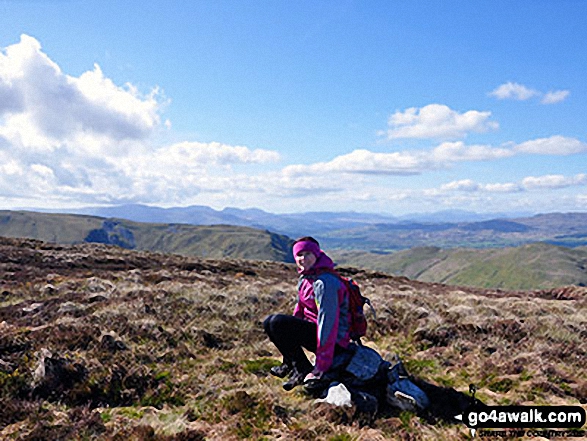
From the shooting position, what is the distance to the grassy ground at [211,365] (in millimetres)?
6586

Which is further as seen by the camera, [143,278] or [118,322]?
[143,278]

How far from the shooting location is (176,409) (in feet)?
24.5

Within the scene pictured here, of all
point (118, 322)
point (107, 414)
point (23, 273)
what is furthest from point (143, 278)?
point (107, 414)

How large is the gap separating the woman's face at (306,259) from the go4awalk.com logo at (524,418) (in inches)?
152

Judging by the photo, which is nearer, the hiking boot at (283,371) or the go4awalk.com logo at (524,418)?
the go4awalk.com logo at (524,418)

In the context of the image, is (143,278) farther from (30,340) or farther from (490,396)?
(490,396)

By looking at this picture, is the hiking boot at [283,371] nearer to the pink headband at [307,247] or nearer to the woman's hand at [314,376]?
the woman's hand at [314,376]

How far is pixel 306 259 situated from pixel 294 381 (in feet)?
9.45

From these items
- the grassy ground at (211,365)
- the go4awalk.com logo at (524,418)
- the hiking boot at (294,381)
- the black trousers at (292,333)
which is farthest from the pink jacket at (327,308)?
the go4awalk.com logo at (524,418)

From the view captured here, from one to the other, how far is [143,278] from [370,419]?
2088cm

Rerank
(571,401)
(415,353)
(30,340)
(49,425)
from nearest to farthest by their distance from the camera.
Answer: (49,425), (571,401), (30,340), (415,353)

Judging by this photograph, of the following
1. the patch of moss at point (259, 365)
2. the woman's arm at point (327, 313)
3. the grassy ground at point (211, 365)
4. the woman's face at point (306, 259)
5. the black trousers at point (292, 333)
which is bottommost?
the patch of moss at point (259, 365)

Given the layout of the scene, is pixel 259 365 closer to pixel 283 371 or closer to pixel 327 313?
pixel 283 371

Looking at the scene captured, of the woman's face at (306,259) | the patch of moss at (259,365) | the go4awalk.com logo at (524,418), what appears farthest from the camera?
the patch of moss at (259,365)
